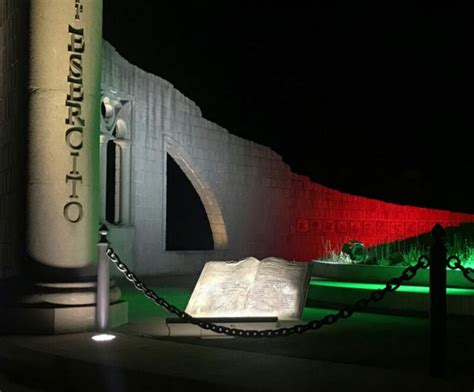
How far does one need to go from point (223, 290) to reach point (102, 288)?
175 cm

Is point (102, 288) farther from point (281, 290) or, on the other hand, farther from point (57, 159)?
point (281, 290)

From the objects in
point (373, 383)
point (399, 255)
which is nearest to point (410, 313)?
point (399, 255)

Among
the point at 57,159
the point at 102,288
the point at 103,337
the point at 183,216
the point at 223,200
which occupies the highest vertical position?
the point at 57,159

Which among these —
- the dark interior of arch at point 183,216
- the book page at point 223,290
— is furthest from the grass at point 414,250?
the dark interior of arch at point 183,216

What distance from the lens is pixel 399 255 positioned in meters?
13.3

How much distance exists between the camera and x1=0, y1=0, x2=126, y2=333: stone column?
336 inches

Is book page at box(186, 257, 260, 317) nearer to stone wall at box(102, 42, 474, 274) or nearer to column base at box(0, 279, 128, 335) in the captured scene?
column base at box(0, 279, 128, 335)

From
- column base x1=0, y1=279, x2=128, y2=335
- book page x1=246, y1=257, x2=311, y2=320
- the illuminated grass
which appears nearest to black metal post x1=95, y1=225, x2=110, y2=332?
column base x1=0, y1=279, x2=128, y2=335

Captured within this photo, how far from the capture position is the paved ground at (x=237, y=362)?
5.65 m

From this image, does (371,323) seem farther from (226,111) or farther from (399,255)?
(226,111)

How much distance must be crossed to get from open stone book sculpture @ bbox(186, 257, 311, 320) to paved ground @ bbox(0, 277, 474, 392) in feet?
1.98

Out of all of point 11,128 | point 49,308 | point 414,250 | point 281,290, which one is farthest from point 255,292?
point 414,250

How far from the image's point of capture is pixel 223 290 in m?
9.48

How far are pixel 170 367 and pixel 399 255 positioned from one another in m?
7.97
